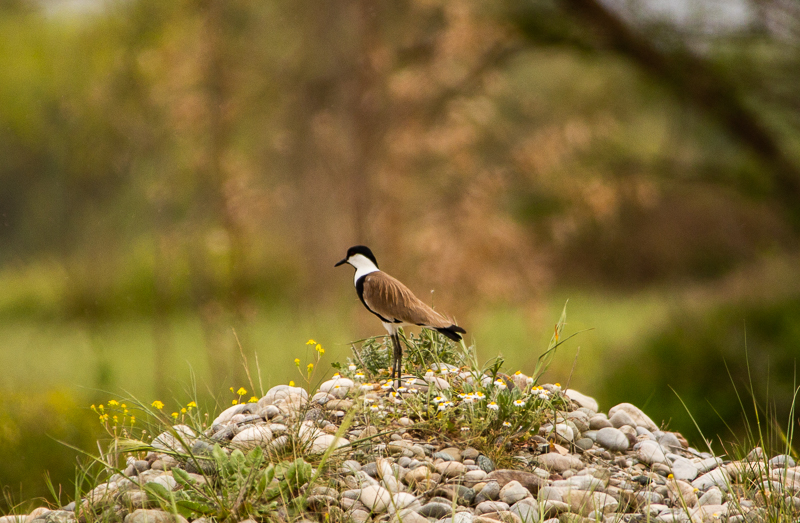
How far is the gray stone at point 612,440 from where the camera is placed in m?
2.85

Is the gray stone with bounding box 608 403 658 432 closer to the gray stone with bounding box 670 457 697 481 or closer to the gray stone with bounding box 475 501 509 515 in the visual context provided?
the gray stone with bounding box 670 457 697 481

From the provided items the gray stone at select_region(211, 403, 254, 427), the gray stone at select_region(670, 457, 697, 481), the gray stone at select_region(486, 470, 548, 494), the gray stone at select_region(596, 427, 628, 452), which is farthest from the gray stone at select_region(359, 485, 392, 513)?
the gray stone at select_region(670, 457, 697, 481)

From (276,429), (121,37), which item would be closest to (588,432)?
(276,429)

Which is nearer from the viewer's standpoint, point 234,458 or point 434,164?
point 234,458

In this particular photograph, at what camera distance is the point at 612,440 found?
2.85 metres

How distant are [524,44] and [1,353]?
578 cm

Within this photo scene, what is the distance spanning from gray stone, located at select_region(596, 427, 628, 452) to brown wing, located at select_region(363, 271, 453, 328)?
83 cm

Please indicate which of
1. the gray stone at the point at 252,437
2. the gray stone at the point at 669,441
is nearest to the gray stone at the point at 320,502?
the gray stone at the point at 252,437

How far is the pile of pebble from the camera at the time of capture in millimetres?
2242

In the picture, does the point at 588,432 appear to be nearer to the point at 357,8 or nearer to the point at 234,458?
the point at 234,458

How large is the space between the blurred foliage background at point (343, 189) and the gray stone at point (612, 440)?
2.57 metres

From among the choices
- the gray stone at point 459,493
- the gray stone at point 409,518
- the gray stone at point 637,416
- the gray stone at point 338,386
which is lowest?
the gray stone at point 637,416

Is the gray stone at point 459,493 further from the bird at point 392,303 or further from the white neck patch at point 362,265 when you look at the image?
the white neck patch at point 362,265

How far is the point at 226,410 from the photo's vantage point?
3062 mm
